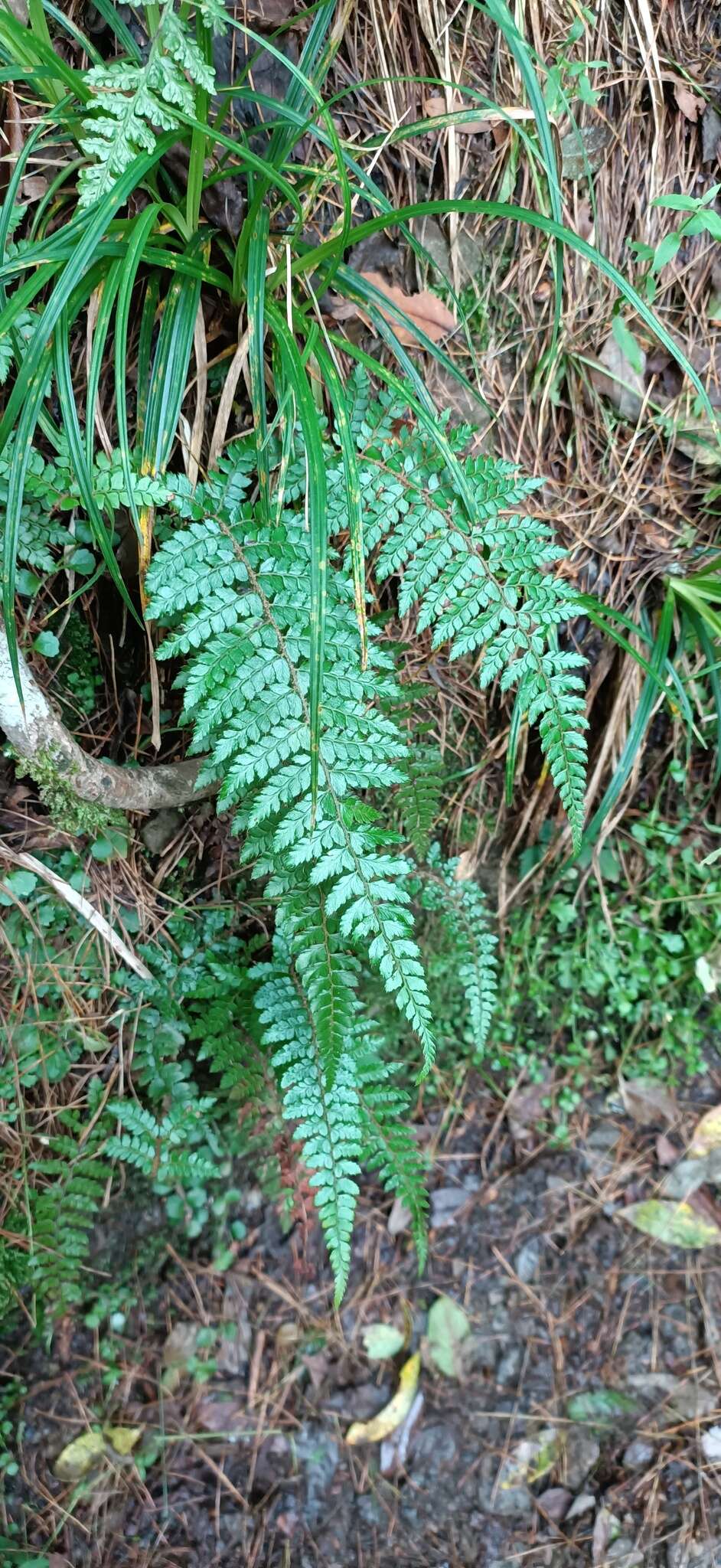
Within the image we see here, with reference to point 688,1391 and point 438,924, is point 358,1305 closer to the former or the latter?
point 688,1391

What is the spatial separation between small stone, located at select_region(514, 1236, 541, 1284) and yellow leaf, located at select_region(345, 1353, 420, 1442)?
33 cm

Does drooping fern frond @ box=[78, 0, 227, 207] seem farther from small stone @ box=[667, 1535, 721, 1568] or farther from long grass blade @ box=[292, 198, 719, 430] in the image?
small stone @ box=[667, 1535, 721, 1568]

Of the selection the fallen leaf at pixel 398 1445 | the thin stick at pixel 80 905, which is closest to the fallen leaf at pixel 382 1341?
the fallen leaf at pixel 398 1445

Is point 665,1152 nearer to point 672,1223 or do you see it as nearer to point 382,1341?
point 672,1223

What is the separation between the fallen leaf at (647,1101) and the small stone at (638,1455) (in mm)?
684

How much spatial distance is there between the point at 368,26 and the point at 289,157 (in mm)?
272

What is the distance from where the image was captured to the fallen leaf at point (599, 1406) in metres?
2.15

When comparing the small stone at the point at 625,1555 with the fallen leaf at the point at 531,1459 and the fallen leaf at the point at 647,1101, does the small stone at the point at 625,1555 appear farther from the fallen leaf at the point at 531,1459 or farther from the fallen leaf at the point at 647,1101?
the fallen leaf at the point at 647,1101

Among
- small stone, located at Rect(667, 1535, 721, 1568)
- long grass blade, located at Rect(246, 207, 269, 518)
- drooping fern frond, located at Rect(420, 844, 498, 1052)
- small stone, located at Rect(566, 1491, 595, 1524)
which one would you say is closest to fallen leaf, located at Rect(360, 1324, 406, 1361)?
small stone, located at Rect(566, 1491, 595, 1524)

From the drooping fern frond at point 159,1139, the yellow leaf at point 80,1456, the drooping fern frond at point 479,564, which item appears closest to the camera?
the drooping fern frond at point 479,564

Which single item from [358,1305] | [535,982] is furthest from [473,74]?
[358,1305]

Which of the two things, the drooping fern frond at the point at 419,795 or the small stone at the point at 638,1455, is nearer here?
the drooping fern frond at the point at 419,795

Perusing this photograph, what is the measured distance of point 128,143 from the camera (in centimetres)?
135

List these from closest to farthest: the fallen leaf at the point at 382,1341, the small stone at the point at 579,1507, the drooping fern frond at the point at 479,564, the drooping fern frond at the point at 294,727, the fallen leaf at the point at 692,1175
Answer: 1. the drooping fern frond at the point at 294,727
2. the drooping fern frond at the point at 479,564
3. the small stone at the point at 579,1507
4. the fallen leaf at the point at 382,1341
5. the fallen leaf at the point at 692,1175
